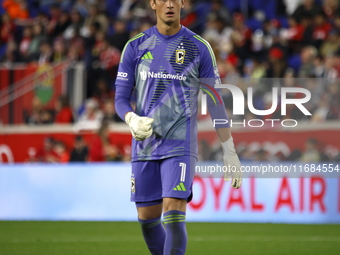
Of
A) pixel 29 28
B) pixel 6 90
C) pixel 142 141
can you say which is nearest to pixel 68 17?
pixel 29 28

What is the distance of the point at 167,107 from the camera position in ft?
18.5

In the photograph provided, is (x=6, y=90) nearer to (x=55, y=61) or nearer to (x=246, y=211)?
(x=55, y=61)

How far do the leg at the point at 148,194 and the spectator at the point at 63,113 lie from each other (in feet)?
28.4

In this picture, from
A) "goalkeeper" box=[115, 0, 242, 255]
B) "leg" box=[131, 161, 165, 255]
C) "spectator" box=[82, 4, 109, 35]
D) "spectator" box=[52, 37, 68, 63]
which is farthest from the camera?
"spectator" box=[82, 4, 109, 35]

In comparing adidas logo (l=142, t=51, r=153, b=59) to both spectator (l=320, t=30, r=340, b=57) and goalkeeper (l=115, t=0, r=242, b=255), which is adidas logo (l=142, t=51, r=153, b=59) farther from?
spectator (l=320, t=30, r=340, b=57)

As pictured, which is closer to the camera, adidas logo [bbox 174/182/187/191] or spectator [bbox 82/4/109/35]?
adidas logo [bbox 174/182/187/191]

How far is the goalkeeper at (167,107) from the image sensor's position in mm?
5590

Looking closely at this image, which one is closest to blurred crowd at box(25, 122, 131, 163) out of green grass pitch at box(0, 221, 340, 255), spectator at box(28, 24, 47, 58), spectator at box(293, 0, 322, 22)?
green grass pitch at box(0, 221, 340, 255)

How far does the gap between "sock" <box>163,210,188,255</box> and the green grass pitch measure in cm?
246

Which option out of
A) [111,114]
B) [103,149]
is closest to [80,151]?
[103,149]

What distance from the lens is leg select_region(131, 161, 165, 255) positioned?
5.71 metres

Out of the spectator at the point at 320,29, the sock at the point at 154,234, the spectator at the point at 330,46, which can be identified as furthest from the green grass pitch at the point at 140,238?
the spectator at the point at 320,29

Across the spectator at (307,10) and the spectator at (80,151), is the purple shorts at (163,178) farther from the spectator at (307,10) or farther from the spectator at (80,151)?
the spectator at (307,10)

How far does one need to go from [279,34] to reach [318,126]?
4407 mm
